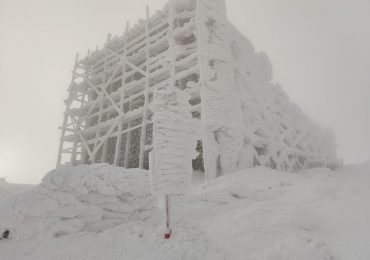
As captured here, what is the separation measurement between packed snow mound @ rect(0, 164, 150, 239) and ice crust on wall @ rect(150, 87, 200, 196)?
5.32ft

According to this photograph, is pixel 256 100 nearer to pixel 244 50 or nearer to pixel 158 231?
pixel 244 50

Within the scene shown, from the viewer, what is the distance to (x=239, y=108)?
15.2 meters

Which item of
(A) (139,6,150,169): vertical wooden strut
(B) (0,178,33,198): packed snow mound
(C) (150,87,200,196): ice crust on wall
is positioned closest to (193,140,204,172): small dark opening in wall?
(A) (139,6,150,169): vertical wooden strut

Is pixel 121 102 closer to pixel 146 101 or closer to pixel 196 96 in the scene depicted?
pixel 146 101

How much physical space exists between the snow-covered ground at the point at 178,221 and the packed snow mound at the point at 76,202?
2 centimetres

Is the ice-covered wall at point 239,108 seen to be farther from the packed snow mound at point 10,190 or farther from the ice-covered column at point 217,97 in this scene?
the packed snow mound at point 10,190

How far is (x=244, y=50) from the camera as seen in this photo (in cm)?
1966

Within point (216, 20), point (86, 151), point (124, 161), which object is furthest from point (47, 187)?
point (86, 151)

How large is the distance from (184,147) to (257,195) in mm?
2968

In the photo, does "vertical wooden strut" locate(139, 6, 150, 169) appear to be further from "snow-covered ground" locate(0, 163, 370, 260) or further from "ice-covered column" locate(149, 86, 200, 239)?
"ice-covered column" locate(149, 86, 200, 239)

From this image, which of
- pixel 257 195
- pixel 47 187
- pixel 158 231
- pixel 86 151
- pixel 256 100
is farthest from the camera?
pixel 86 151

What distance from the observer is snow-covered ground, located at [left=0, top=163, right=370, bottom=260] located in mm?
5457

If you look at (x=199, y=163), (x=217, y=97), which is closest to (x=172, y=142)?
(x=217, y=97)

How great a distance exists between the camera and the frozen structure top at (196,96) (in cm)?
1448
